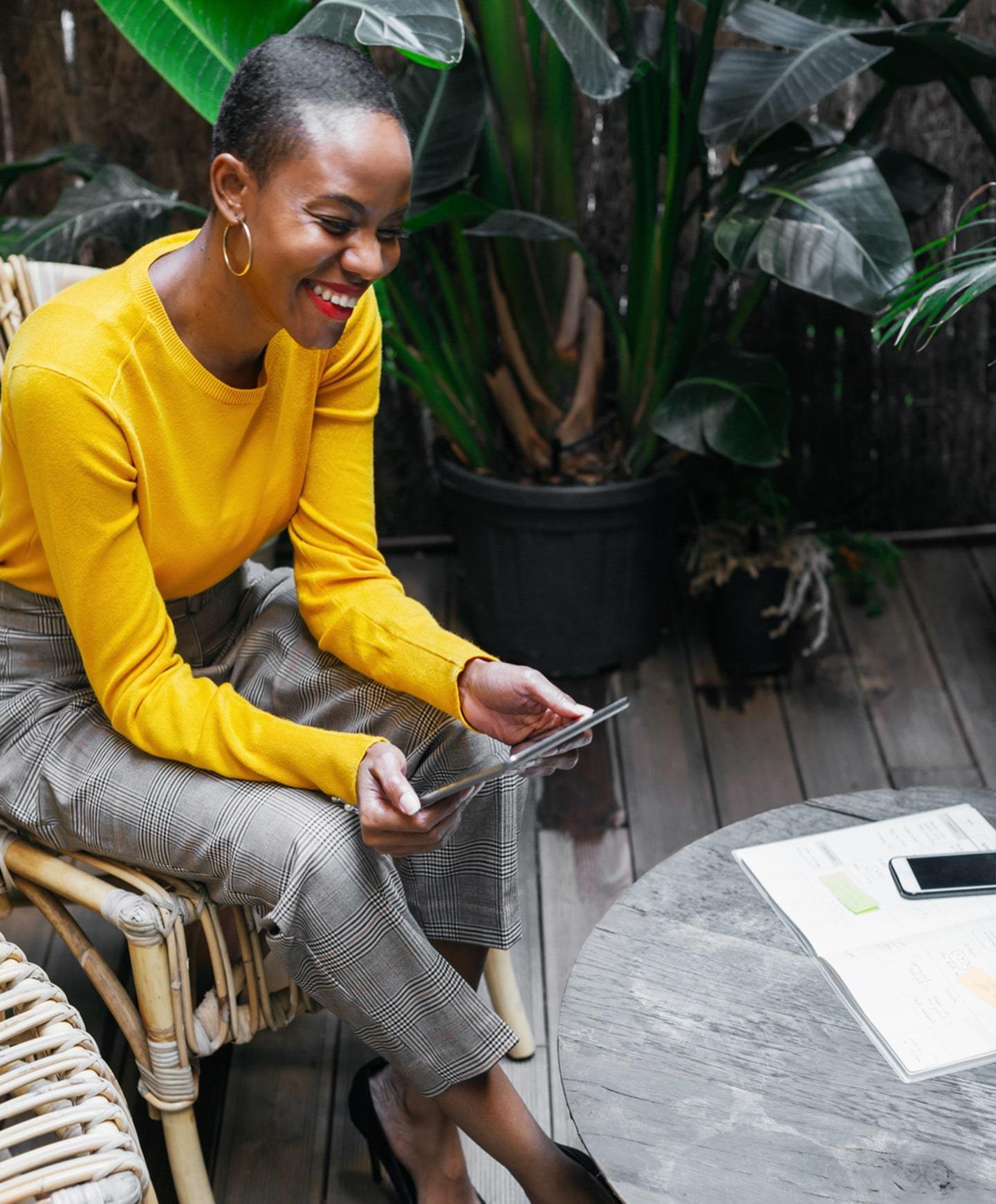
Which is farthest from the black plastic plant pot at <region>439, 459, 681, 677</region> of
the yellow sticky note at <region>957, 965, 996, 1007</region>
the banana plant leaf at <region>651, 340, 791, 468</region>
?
the yellow sticky note at <region>957, 965, 996, 1007</region>

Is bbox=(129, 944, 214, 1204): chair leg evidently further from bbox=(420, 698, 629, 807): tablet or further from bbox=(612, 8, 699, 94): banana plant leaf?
bbox=(612, 8, 699, 94): banana plant leaf

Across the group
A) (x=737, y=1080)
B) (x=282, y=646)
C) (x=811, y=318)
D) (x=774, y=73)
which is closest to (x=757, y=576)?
(x=811, y=318)

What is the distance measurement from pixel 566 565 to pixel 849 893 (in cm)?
113

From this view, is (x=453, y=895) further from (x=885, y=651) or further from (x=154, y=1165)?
(x=885, y=651)

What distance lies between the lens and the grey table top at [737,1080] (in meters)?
0.90

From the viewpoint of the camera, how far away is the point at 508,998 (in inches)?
61.7

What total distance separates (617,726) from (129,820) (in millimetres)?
1155

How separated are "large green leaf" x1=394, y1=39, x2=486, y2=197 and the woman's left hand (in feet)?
3.09

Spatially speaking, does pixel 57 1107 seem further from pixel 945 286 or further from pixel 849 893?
pixel 945 286

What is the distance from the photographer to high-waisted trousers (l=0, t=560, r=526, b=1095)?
→ 1.17 metres

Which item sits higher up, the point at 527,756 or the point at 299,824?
the point at 527,756

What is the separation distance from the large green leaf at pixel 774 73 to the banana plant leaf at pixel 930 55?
0.03 m

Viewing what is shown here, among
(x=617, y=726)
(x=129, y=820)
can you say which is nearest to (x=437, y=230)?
(x=617, y=726)

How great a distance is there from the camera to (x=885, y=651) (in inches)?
95.3
